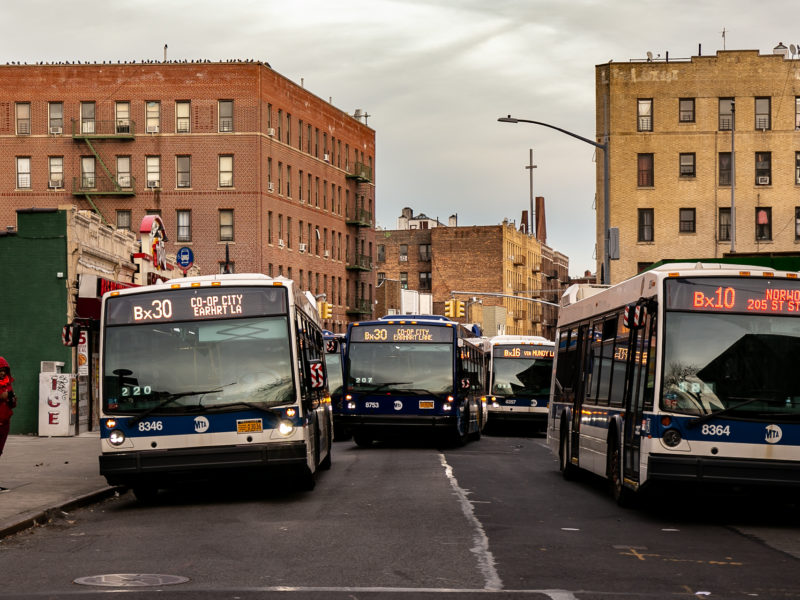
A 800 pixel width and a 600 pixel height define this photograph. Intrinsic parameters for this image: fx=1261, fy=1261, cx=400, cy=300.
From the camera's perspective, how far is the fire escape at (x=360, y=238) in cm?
9231

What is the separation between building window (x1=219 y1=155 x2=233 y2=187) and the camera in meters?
74.9

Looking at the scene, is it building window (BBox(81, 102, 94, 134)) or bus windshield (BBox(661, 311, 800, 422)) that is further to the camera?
building window (BBox(81, 102, 94, 134))

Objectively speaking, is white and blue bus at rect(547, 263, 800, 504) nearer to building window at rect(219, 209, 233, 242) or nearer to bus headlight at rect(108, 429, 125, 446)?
bus headlight at rect(108, 429, 125, 446)

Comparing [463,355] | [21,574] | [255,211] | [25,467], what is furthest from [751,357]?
[255,211]

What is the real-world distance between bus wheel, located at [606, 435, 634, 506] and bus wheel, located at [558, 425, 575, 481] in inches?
128

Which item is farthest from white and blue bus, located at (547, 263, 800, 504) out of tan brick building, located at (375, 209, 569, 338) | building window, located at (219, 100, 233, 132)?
tan brick building, located at (375, 209, 569, 338)

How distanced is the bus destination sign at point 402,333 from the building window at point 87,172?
1939 inches

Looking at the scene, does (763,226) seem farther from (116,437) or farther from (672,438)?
(116,437)

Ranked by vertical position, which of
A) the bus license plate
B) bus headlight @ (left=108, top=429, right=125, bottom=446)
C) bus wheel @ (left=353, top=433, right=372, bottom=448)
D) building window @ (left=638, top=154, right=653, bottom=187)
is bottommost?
bus wheel @ (left=353, top=433, right=372, bottom=448)

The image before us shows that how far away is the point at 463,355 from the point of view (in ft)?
97.3

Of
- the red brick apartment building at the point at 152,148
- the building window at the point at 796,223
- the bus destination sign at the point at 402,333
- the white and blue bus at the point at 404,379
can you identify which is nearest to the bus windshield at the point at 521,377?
the white and blue bus at the point at 404,379

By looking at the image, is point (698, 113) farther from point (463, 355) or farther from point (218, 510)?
point (218, 510)

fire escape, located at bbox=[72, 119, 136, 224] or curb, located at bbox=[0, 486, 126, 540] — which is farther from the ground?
fire escape, located at bbox=[72, 119, 136, 224]

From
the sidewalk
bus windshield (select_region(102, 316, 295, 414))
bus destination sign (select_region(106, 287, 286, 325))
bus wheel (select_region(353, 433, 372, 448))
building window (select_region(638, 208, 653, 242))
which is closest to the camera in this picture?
the sidewalk
